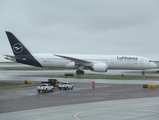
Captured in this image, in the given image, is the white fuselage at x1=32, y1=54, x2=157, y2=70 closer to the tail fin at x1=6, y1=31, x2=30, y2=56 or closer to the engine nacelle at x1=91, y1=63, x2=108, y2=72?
the tail fin at x1=6, y1=31, x2=30, y2=56

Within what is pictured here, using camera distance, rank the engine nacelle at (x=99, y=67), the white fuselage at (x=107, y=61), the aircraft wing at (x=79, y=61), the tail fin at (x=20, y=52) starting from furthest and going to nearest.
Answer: the white fuselage at (x=107, y=61), the tail fin at (x=20, y=52), the aircraft wing at (x=79, y=61), the engine nacelle at (x=99, y=67)

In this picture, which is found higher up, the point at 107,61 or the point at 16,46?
the point at 16,46

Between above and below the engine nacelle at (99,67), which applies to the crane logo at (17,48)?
above

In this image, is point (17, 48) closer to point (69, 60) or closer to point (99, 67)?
point (69, 60)

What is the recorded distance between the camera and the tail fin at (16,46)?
244 feet

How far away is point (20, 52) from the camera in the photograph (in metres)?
74.5

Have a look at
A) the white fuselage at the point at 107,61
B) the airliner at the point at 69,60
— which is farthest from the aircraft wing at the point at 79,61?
the white fuselage at the point at 107,61

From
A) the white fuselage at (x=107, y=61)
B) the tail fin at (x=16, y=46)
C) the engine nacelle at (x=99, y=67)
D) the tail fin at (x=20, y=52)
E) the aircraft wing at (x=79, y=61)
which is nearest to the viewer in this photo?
the engine nacelle at (x=99, y=67)

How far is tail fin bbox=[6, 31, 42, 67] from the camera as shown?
74000mm

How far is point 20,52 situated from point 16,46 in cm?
154

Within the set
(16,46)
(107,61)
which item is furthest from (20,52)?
(107,61)

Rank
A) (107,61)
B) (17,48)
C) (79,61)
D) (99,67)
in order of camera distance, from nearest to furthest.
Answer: (99,67)
(79,61)
(17,48)
(107,61)

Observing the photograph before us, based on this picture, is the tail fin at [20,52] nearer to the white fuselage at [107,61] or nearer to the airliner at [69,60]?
the airliner at [69,60]

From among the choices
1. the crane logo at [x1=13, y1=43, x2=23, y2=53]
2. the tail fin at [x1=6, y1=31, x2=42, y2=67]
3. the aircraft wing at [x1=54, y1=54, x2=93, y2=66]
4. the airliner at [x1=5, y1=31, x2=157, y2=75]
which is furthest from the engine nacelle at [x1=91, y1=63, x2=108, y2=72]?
the crane logo at [x1=13, y1=43, x2=23, y2=53]
